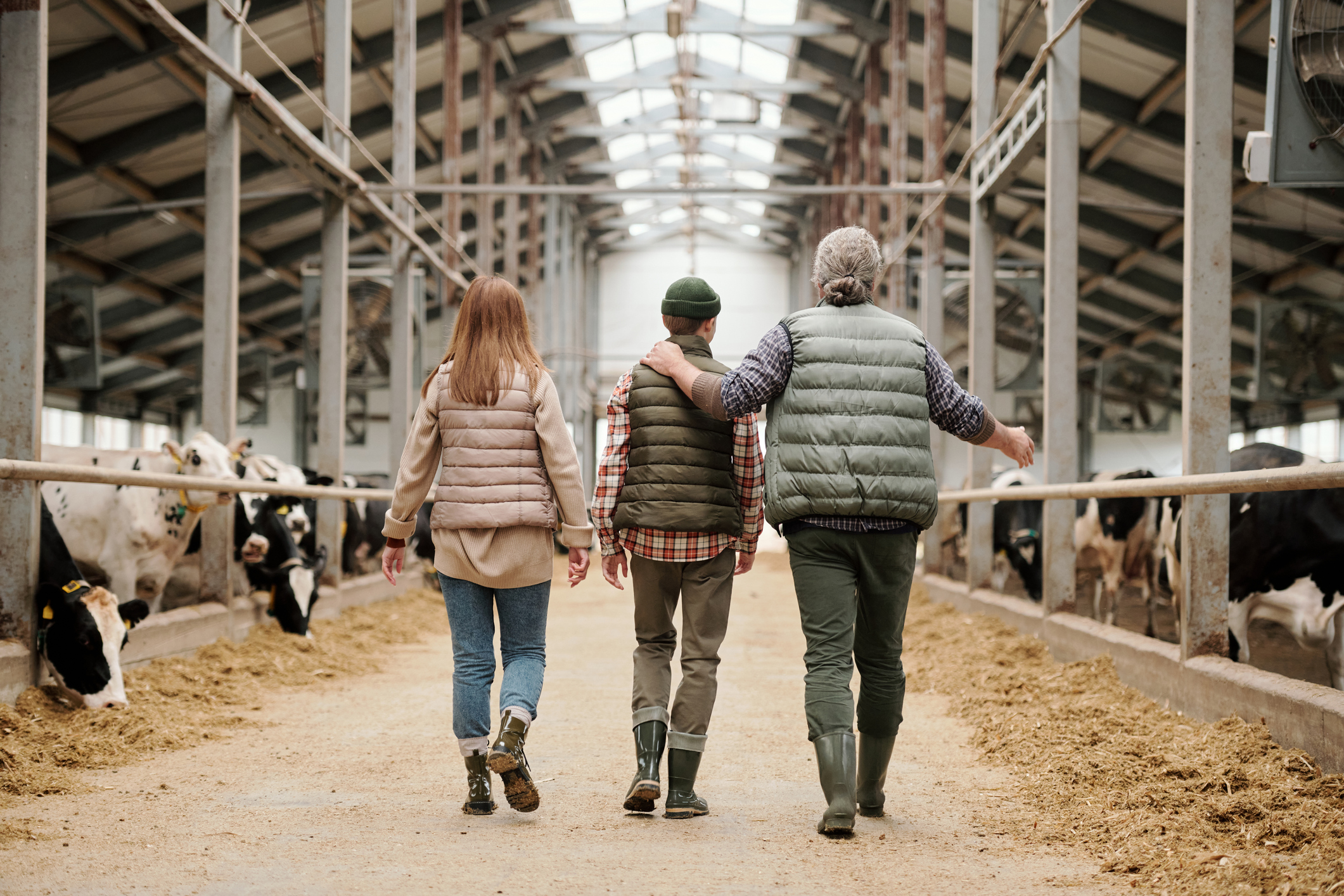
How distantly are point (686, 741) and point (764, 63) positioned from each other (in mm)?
21887

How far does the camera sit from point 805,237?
30.6 metres

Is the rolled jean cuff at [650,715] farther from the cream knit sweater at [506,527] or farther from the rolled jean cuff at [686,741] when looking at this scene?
the cream knit sweater at [506,527]

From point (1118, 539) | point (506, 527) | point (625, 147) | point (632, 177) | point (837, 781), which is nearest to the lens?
point (837, 781)

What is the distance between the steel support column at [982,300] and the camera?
9656 mm

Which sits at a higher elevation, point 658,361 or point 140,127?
point 140,127

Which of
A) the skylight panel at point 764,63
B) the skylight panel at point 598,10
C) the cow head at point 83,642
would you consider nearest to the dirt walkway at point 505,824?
the cow head at point 83,642

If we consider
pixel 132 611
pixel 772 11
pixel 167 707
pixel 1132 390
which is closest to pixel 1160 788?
pixel 167 707

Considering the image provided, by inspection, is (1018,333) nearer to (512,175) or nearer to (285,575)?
(285,575)

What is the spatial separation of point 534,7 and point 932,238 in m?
9.56

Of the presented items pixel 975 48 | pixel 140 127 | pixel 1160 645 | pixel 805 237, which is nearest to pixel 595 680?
pixel 1160 645

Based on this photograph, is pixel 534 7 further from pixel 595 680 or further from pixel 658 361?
pixel 658 361

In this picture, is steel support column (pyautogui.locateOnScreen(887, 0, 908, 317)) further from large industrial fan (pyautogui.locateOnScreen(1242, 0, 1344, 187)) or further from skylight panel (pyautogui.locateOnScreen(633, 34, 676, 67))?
large industrial fan (pyautogui.locateOnScreen(1242, 0, 1344, 187))

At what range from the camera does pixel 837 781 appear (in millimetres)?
3215

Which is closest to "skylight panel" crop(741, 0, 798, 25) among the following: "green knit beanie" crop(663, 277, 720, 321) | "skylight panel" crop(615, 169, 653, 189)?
"skylight panel" crop(615, 169, 653, 189)
